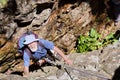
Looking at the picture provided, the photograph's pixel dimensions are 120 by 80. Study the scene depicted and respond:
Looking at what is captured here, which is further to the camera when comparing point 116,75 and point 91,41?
point 91,41

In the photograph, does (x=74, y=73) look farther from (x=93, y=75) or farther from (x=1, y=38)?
(x=1, y=38)

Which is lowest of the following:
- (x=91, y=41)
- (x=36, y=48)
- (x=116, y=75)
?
(x=116, y=75)

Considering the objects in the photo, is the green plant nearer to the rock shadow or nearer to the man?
the rock shadow

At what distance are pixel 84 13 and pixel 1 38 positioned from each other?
3497 mm

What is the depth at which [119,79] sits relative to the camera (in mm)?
8164

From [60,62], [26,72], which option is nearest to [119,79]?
[60,62]

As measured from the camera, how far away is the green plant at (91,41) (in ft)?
→ 36.8

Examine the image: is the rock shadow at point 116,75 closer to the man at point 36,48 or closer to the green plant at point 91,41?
the man at point 36,48

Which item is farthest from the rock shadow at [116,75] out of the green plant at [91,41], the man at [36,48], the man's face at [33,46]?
the green plant at [91,41]

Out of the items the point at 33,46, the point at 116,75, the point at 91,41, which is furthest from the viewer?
the point at 91,41

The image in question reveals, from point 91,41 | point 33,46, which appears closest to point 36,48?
point 33,46

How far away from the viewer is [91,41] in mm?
11406

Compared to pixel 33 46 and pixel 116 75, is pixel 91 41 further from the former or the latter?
pixel 33 46

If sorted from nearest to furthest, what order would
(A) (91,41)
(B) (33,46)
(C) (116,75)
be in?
(B) (33,46), (C) (116,75), (A) (91,41)
